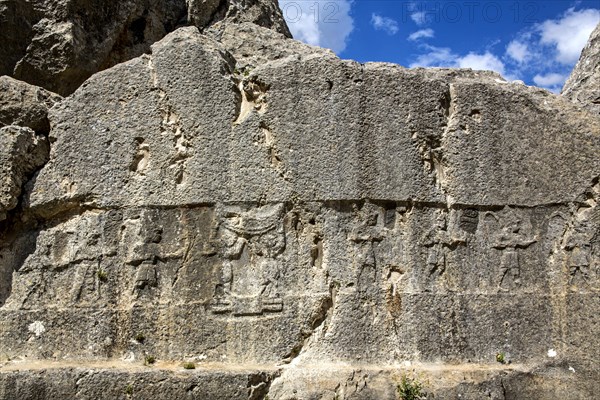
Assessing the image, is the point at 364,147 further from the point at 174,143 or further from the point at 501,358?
the point at 501,358

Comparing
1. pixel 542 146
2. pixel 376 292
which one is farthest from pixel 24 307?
pixel 542 146

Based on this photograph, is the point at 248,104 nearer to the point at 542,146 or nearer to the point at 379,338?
the point at 379,338

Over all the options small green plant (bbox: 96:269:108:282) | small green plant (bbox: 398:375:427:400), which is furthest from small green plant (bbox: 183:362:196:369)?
small green plant (bbox: 398:375:427:400)

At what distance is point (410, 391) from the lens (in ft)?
→ 20.6

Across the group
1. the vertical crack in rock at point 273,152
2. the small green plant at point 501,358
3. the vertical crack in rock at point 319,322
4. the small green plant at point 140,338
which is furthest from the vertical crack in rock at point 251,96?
the small green plant at point 501,358

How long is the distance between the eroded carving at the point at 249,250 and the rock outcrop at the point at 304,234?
21mm

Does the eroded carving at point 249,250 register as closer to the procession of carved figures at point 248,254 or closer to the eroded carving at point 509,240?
the procession of carved figures at point 248,254

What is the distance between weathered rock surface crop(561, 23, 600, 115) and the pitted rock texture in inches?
A: 182

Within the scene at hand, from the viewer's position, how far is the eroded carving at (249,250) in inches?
261

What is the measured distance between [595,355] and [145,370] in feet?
15.1

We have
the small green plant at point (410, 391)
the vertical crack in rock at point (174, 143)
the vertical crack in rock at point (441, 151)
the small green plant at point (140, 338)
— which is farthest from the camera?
the vertical crack in rock at point (441, 151)

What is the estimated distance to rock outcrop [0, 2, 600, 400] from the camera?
21.5ft

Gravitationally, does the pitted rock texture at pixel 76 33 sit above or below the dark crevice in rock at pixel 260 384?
above

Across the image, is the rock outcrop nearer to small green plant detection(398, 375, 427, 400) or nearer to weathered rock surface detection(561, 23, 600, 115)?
small green plant detection(398, 375, 427, 400)
